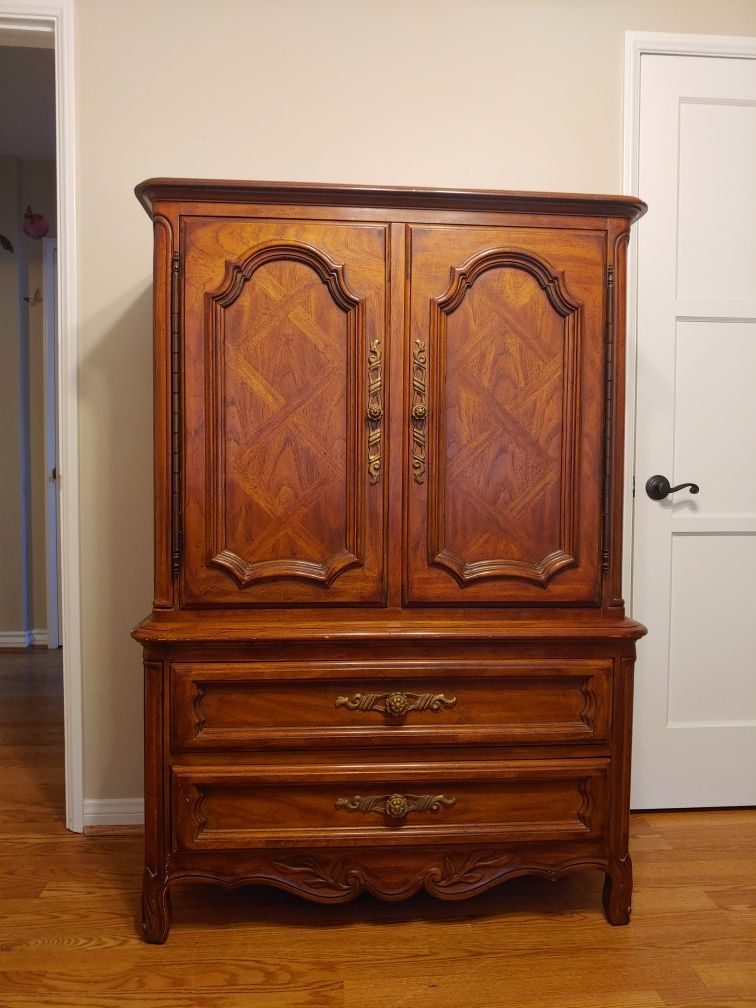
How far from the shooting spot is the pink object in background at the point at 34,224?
407 cm

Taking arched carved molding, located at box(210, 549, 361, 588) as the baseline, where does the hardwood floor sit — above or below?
below

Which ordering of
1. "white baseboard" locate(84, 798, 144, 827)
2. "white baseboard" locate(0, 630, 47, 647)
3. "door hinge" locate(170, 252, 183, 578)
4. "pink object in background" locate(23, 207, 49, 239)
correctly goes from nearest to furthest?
"door hinge" locate(170, 252, 183, 578) → "white baseboard" locate(84, 798, 144, 827) → "pink object in background" locate(23, 207, 49, 239) → "white baseboard" locate(0, 630, 47, 647)

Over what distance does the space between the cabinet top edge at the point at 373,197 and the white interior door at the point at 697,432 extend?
26.9 inches

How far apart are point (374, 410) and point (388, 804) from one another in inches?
34.9

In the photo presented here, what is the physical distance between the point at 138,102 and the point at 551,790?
2.16 meters

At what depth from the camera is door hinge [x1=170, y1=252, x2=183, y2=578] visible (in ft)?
5.10

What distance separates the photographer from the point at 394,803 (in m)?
1.60

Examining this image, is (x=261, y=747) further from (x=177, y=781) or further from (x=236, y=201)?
(x=236, y=201)

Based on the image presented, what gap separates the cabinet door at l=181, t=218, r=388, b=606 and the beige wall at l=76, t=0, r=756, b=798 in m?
0.63

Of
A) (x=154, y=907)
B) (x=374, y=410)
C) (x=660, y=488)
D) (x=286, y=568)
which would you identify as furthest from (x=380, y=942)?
(x=660, y=488)

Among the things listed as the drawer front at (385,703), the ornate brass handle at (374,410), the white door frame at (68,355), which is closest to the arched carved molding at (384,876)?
the drawer front at (385,703)

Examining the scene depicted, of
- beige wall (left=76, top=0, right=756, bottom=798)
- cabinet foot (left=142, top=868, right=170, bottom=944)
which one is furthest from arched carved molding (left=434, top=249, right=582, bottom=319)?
cabinet foot (left=142, top=868, right=170, bottom=944)

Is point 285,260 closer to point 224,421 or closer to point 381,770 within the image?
point 224,421

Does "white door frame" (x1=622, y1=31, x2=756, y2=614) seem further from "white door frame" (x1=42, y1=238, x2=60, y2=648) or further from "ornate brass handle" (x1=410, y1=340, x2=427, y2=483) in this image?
"white door frame" (x1=42, y1=238, x2=60, y2=648)
